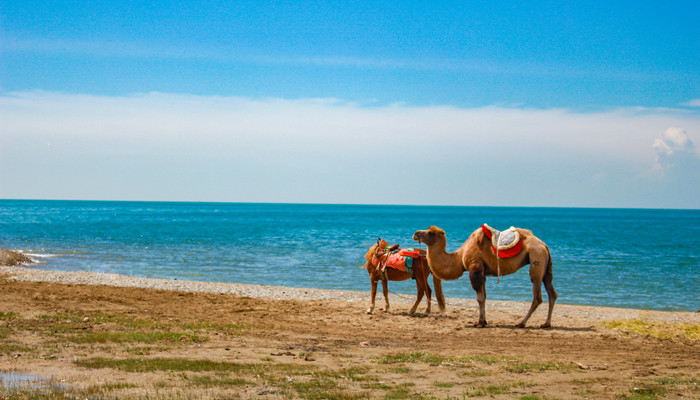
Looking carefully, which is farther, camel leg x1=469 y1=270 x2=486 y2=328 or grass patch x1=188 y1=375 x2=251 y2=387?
camel leg x1=469 y1=270 x2=486 y2=328

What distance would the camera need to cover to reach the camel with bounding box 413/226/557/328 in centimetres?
1359

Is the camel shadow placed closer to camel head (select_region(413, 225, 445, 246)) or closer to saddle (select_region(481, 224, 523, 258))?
saddle (select_region(481, 224, 523, 258))

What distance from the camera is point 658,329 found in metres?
13.5

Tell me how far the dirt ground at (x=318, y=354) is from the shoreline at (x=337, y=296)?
153 centimetres

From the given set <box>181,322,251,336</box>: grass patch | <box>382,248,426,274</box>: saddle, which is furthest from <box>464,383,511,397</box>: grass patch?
<box>382,248,426,274</box>: saddle

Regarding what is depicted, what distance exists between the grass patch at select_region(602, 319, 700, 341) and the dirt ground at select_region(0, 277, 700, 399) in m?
0.23

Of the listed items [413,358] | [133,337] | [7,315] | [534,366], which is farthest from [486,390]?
[7,315]

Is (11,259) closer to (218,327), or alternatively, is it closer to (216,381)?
(218,327)

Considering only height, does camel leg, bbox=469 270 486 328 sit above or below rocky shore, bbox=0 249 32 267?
above

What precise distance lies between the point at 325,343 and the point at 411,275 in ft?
15.0

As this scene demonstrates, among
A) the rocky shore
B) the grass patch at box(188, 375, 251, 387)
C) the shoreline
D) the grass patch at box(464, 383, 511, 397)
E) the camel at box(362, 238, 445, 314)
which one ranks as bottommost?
the rocky shore

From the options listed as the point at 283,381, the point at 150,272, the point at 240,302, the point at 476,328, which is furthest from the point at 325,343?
the point at 150,272

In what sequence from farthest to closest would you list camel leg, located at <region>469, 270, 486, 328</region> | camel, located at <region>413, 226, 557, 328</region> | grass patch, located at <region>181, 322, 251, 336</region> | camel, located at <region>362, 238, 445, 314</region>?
camel, located at <region>362, 238, 445, 314</region>, camel leg, located at <region>469, 270, 486, 328</region>, camel, located at <region>413, 226, 557, 328</region>, grass patch, located at <region>181, 322, 251, 336</region>

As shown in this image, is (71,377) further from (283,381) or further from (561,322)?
(561,322)
